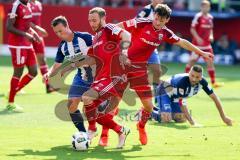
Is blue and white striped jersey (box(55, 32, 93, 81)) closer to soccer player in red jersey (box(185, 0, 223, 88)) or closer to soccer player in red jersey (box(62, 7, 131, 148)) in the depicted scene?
soccer player in red jersey (box(62, 7, 131, 148))

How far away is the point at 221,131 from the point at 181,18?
19798mm

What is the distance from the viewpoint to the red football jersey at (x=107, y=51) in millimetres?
10500

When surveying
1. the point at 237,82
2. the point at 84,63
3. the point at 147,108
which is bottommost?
the point at 237,82

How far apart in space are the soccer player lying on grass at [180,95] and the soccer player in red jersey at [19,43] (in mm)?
3060

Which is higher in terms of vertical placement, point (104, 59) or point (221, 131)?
point (104, 59)

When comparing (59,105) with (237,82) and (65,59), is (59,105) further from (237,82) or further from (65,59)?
(237,82)

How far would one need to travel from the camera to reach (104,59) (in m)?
10.8

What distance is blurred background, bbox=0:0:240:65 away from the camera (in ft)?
98.8

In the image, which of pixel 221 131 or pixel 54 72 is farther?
pixel 221 131

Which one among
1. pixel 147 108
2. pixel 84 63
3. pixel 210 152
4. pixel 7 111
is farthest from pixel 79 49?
pixel 7 111

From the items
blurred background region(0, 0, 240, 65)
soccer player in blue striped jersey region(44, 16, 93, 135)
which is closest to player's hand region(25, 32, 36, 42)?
soccer player in blue striped jersey region(44, 16, 93, 135)

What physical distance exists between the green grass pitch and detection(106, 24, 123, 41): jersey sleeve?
65.7 inches

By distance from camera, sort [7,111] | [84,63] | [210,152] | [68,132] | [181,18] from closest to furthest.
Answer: [210,152] < [84,63] < [68,132] < [7,111] < [181,18]

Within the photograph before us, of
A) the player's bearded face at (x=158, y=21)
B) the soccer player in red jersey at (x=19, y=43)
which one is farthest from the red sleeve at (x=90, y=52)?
the soccer player in red jersey at (x=19, y=43)
